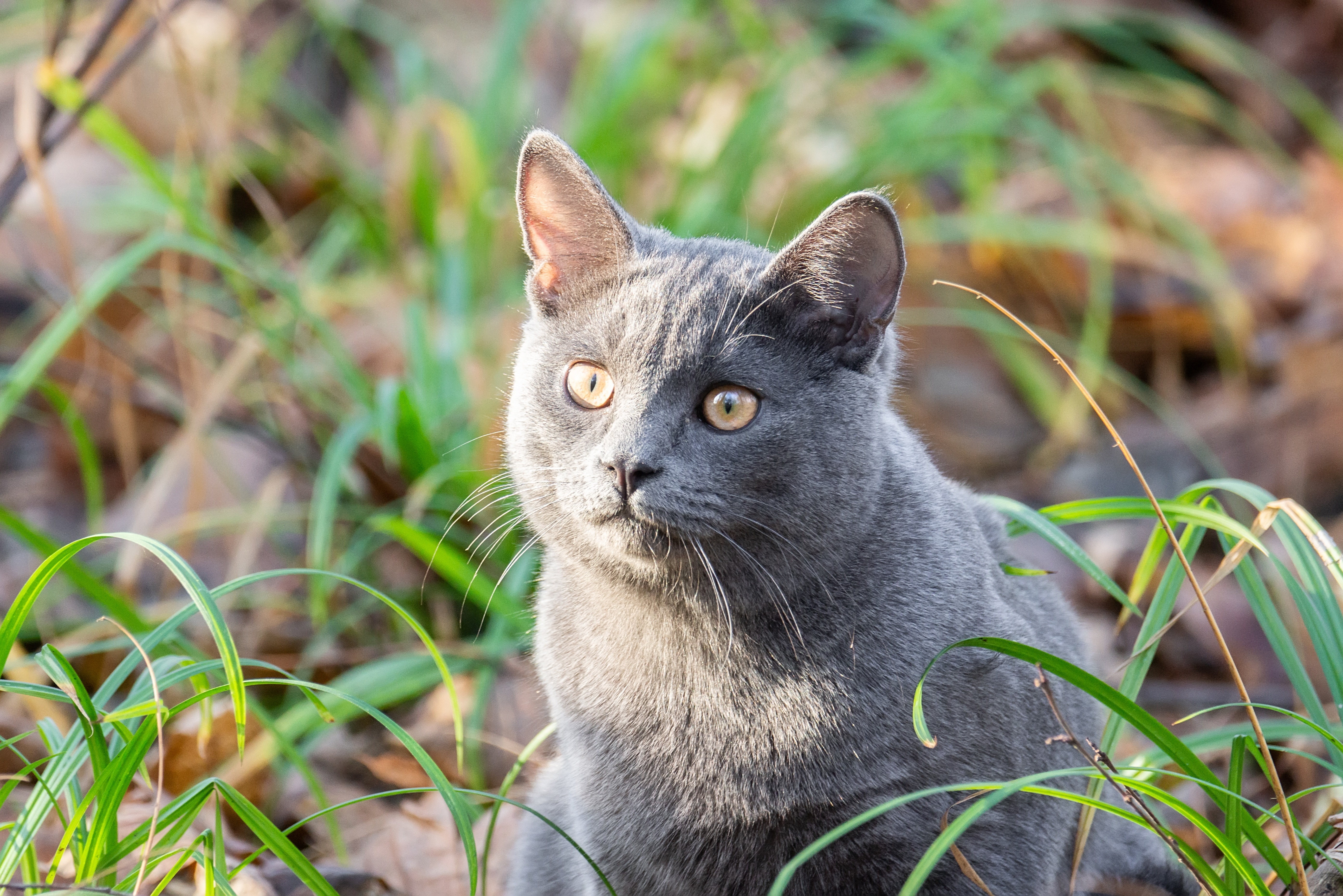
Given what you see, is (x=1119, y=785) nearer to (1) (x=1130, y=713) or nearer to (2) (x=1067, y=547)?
(1) (x=1130, y=713)

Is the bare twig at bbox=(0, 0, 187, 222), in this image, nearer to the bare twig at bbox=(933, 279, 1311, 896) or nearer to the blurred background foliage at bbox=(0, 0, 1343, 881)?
the blurred background foliage at bbox=(0, 0, 1343, 881)

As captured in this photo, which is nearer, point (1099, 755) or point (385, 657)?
point (1099, 755)

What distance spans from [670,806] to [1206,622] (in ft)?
6.91

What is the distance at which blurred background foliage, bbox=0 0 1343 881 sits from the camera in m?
3.06

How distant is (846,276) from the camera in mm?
1807

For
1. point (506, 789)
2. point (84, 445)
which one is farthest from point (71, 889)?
point (84, 445)

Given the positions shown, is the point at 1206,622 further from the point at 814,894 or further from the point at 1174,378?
the point at 814,894

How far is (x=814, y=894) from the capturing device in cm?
173

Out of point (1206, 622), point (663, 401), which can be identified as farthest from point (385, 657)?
point (1206, 622)

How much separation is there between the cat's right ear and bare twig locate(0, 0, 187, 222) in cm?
104

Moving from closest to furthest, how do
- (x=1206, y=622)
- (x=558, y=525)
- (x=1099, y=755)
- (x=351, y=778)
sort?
(x=1099, y=755) < (x=558, y=525) < (x=351, y=778) < (x=1206, y=622)

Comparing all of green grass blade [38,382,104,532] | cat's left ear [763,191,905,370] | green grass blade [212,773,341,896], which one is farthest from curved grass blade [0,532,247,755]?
cat's left ear [763,191,905,370]

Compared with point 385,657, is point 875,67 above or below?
above

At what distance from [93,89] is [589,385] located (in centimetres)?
165
